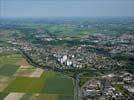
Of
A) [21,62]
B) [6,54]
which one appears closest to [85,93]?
[21,62]

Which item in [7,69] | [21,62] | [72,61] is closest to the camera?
[7,69]

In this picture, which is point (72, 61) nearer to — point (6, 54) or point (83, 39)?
point (6, 54)

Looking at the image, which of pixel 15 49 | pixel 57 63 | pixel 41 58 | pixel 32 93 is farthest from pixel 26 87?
pixel 15 49

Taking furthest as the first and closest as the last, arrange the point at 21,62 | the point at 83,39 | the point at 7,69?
the point at 83,39, the point at 21,62, the point at 7,69

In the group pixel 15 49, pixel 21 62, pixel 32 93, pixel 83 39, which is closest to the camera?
pixel 32 93

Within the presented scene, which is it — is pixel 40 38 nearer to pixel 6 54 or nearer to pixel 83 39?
pixel 83 39

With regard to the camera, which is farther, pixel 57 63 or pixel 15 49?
pixel 15 49
